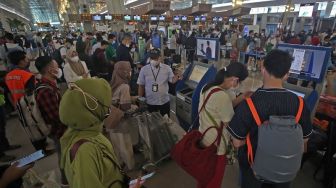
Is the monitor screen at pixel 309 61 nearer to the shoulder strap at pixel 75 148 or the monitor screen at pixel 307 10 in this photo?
the shoulder strap at pixel 75 148

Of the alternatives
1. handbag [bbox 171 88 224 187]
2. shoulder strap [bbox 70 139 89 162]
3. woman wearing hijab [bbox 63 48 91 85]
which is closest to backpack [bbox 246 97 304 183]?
handbag [bbox 171 88 224 187]

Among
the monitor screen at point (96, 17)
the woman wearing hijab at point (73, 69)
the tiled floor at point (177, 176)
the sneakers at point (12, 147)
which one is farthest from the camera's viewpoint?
the monitor screen at point (96, 17)

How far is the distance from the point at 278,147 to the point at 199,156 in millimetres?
770

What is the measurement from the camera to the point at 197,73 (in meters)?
3.58

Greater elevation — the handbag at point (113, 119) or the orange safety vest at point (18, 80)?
the orange safety vest at point (18, 80)

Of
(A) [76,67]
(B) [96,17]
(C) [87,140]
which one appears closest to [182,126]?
(A) [76,67]

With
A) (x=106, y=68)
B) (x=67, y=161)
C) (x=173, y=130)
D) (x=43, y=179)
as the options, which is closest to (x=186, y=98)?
(x=173, y=130)

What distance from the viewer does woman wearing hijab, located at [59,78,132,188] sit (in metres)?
1.00

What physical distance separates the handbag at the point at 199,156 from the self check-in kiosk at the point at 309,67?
3.71 ft

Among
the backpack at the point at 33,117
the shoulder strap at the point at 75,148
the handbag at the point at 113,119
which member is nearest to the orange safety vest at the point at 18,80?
the backpack at the point at 33,117

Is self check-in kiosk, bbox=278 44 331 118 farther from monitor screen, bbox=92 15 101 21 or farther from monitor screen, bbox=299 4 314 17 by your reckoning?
monitor screen, bbox=92 15 101 21

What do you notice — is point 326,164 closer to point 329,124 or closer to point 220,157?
point 329,124

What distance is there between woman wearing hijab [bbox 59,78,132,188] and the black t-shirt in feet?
3.07

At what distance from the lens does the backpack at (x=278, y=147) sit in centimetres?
136
